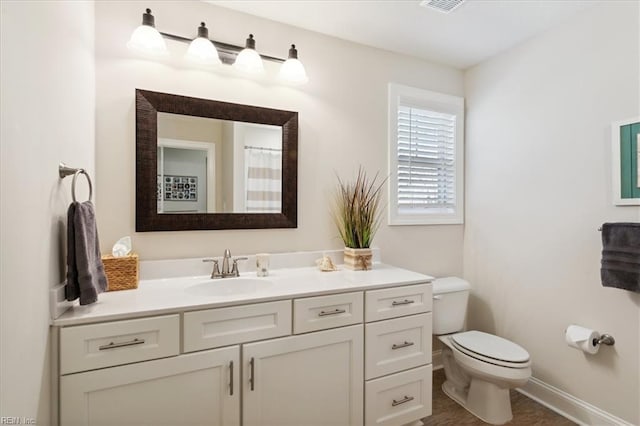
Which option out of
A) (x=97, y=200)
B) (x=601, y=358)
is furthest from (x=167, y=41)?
(x=601, y=358)

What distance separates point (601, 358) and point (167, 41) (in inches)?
119

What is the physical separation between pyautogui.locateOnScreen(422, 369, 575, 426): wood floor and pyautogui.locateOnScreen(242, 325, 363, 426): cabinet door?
69 cm

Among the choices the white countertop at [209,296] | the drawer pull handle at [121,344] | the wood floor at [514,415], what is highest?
the white countertop at [209,296]

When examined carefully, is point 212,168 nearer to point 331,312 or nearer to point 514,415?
point 331,312

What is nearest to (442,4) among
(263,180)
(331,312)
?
(263,180)

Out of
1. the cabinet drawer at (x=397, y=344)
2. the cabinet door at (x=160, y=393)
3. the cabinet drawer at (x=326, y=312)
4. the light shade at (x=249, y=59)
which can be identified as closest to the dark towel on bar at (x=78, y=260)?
the cabinet door at (x=160, y=393)

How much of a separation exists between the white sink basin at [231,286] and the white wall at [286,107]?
0.21 meters

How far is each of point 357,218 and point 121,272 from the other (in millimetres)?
1351

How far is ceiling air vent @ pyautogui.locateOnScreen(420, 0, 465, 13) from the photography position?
1.80 meters

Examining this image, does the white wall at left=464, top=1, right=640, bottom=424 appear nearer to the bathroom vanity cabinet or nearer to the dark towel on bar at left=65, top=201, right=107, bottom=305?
the bathroom vanity cabinet

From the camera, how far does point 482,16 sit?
194 cm

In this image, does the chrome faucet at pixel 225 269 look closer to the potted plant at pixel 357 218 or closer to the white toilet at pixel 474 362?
the potted plant at pixel 357 218

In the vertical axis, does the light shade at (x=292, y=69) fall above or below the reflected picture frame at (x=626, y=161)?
above

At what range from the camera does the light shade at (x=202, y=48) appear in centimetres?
168
